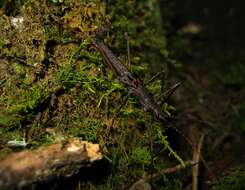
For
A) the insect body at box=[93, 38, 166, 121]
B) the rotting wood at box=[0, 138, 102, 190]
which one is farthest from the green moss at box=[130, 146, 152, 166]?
the rotting wood at box=[0, 138, 102, 190]

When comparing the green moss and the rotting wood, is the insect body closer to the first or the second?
the green moss

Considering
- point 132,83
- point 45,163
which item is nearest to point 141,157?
point 132,83

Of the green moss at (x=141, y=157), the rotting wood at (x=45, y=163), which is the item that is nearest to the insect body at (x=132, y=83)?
the green moss at (x=141, y=157)

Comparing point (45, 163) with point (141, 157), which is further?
point (141, 157)

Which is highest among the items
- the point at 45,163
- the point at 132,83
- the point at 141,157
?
the point at 132,83

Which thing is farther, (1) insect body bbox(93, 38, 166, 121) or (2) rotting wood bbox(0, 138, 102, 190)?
(1) insect body bbox(93, 38, 166, 121)

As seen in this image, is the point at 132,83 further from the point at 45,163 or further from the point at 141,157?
the point at 45,163

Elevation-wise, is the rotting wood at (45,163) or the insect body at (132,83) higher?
the insect body at (132,83)

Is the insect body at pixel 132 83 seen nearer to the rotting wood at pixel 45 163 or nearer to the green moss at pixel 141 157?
the green moss at pixel 141 157

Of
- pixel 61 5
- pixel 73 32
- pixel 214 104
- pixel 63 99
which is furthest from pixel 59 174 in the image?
pixel 214 104
